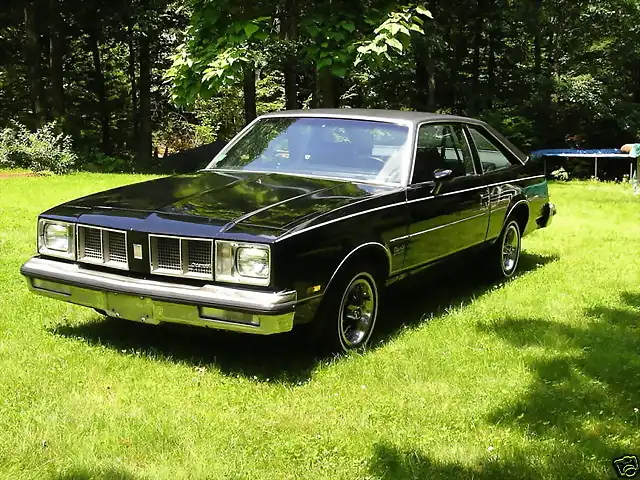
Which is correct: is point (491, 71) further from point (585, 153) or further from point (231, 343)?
point (231, 343)

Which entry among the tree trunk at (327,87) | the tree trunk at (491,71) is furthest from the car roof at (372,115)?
the tree trunk at (491,71)

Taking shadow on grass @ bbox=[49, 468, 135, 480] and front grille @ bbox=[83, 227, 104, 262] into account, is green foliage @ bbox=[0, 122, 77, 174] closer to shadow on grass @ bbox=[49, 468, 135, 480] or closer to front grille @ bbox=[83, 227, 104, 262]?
front grille @ bbox=[83, 227, 104, 262]

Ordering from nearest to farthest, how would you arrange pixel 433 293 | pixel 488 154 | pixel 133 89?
1. pixel 433 293
2. pixel 488 154
3. pixel 133 89

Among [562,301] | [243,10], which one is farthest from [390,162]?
[243,10]

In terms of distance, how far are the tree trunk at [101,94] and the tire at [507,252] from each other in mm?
22828

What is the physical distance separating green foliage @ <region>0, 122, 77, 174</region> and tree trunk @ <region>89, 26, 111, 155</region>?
31.8ft

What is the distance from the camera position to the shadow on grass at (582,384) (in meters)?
3.56

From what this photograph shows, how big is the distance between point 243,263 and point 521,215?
401 centimetres

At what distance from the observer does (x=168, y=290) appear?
411cm

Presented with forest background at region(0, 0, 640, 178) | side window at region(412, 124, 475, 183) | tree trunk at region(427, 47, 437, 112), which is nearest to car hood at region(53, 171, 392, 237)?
side window at region(412, 124, 475, 183)

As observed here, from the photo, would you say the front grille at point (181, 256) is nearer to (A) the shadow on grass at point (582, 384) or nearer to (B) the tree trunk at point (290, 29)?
(A) the shadow on grass at point (582, 384)

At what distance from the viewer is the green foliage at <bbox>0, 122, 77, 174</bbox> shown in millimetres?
16125

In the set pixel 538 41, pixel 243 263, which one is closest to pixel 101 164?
pixel 538 41

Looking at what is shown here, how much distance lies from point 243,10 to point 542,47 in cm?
1302
